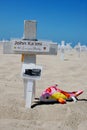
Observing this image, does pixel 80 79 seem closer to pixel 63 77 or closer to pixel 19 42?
pixel 63 77

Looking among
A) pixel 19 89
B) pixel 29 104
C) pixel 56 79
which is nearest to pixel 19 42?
pixel 29 104

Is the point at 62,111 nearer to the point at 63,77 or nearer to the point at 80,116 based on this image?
the point at 80,116

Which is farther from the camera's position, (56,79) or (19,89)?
(56,79)

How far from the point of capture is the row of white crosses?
226 inches

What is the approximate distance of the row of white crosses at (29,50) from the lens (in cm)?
574

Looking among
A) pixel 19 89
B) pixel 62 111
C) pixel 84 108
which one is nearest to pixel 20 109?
pixel 62 111

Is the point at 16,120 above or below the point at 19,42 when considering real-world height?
below

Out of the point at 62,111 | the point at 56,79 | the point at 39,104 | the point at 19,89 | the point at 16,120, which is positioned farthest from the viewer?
the point at 56,79

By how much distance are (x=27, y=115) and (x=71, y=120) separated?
0.74 meters

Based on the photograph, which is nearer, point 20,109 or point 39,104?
point 20,109

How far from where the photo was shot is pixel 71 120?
525cm

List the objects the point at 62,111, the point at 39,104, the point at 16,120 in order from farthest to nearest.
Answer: the point at 39,104, the point at 62,111, the point at 16,120

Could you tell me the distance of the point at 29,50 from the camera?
578 centimetres

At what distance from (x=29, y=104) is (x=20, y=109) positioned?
0.66 ft
